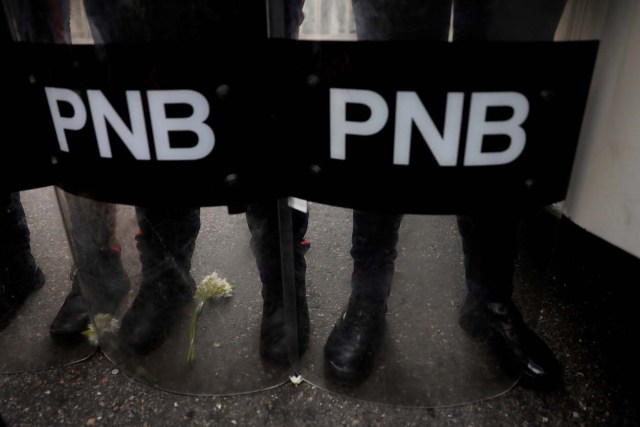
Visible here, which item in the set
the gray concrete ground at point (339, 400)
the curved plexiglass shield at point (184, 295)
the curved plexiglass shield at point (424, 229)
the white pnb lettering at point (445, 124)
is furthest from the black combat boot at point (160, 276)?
the white pnb lettering at point (445, 124)

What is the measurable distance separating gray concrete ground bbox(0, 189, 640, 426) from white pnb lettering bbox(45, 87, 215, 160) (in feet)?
1.47

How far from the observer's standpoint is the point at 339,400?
1055 mm

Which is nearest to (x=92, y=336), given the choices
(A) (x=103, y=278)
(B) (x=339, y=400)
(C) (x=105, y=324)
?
(C) (x=105, y=324)

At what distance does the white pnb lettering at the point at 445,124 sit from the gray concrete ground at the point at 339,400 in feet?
0.73

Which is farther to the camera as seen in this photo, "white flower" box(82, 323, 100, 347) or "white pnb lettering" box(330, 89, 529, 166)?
"white flower" box(82, 323, 100, 347)

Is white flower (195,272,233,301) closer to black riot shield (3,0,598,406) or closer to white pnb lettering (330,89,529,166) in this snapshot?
black riot shield (3,0,598,406)

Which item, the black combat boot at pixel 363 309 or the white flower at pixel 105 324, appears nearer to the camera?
the black combat boot at pixel 363 309

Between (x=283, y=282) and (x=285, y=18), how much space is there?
55 cm

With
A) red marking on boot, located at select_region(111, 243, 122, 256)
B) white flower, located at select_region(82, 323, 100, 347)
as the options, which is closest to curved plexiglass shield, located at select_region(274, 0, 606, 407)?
red marking on boot, located at select_region(111, 243, 122, 256)

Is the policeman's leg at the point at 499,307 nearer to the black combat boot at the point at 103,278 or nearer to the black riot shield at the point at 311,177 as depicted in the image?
the black riot shield at the point at 311,177

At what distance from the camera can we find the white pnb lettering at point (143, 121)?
82 cm

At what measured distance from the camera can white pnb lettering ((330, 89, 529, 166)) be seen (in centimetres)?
77

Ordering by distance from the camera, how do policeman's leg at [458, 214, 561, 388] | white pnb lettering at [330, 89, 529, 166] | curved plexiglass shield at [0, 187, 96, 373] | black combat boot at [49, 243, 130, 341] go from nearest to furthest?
white pnb lettering at [330, 89, 529, 166], policeman's leg at [458, 214, 561, 388], black combat boot at [49, 243, 130, 341], curved plexiglass shield at [0, 187, 96, 373]

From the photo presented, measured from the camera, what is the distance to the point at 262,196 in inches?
36.2
